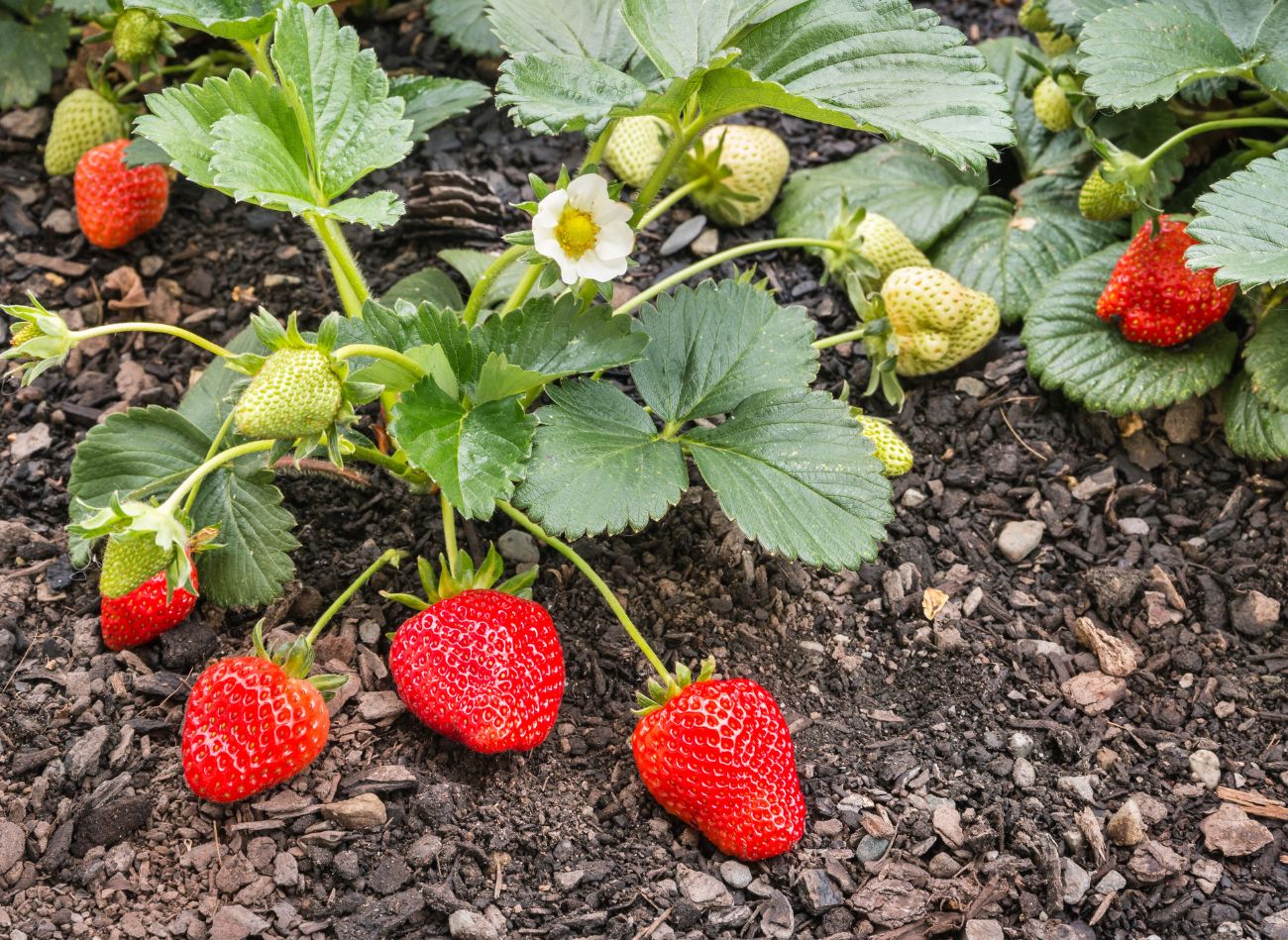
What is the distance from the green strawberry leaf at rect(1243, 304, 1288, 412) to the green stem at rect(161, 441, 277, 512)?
59.4 inches

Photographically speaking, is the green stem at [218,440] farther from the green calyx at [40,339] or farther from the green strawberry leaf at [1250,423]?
the green strawberry leaf at [1250,423]

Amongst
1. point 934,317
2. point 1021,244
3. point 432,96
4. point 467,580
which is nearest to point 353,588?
point 467,580

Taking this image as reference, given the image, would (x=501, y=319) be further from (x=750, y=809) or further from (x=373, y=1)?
(x=373, y=1)

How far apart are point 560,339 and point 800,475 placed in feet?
1.24

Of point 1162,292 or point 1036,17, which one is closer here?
point 1162,292

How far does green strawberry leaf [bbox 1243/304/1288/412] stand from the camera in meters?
1.99

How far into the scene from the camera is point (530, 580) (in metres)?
1.81

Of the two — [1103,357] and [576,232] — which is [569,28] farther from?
[1103,357]

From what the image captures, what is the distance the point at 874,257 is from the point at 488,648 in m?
1.10

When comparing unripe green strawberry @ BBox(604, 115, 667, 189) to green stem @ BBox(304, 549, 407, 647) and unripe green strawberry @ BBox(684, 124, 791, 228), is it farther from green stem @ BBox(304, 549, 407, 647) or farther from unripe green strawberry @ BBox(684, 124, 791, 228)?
green stem @ BBox(304, 549, 407, 647)

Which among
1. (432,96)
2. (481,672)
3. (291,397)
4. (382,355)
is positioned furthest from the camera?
(432,96)

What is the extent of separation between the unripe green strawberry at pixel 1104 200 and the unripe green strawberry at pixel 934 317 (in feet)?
0.84

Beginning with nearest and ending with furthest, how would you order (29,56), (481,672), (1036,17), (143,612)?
(481,672) < (143,612) < (1036,17) < (29,56)

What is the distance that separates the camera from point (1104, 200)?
222cm
